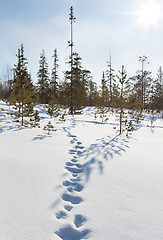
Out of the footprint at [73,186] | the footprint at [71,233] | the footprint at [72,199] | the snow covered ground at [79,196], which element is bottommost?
the footprint at [71,233]

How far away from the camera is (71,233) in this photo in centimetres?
201

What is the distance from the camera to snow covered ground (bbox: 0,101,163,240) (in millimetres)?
1986

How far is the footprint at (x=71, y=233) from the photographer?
6.35 ft

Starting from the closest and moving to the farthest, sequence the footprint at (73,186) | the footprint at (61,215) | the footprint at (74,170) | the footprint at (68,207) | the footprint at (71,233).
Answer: the footprint at (71,233), the footprint at (61,215), the footprint at (68,207), the footprint at (73,186), the footprint at (74,170)

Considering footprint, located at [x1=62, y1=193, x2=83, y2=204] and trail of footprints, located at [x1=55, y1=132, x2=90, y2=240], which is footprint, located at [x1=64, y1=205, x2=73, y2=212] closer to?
trail of footprints, located at [x1=55, y1=132, x2=90, y2=240]

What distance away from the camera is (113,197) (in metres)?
2.75

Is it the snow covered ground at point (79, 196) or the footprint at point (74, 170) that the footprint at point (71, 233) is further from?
the footprint at point (74, 170)

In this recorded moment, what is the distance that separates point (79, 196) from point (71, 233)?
2.69 feet

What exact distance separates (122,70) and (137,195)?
25.2 ft

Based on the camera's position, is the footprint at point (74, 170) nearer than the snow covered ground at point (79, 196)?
No

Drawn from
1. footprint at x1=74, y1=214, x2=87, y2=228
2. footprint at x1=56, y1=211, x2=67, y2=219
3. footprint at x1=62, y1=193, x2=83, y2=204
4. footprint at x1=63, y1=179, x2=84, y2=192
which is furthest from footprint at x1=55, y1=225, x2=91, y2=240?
footprint at x1=63, y1=179, x2=84, y2=192

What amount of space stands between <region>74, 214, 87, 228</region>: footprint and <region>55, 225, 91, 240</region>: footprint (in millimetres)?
123

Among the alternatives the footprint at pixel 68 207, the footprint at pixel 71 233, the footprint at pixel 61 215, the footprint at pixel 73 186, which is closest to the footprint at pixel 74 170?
the footprint at pixel 73 186

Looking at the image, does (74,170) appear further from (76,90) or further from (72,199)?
(76,90)
